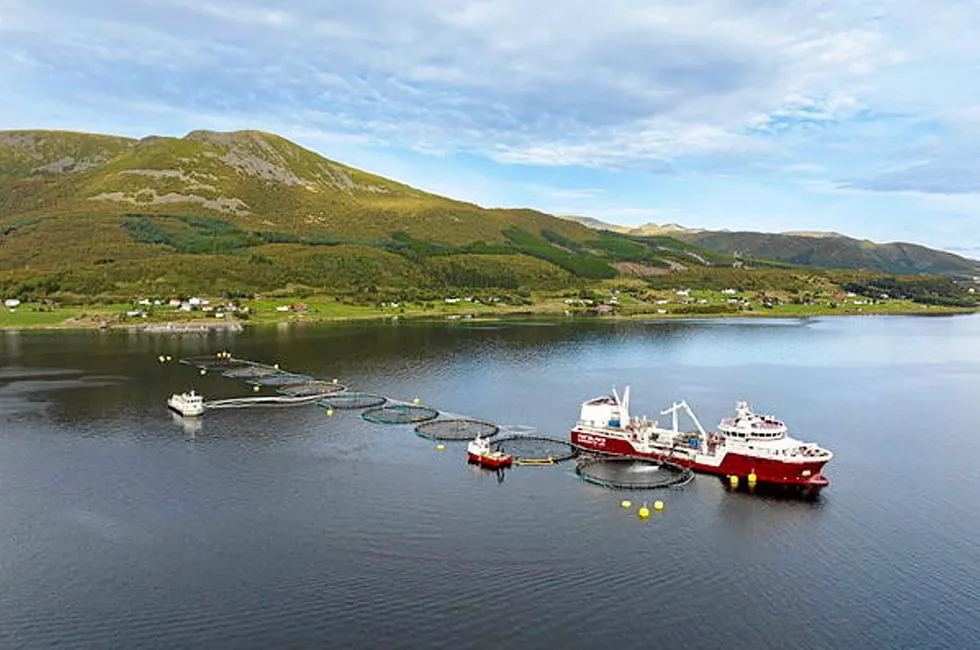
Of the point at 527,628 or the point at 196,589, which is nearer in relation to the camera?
the point at 527,628

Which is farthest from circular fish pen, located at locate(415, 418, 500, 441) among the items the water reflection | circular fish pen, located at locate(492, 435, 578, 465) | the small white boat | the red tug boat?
the small white boat

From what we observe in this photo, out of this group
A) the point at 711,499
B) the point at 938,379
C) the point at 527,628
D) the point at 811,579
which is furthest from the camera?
the point at 938,379

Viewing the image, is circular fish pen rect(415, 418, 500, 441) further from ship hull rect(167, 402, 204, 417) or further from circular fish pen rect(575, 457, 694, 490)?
ship hull rect(167, 402, 204, 417)

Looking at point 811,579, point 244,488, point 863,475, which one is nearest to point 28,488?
point 244,488

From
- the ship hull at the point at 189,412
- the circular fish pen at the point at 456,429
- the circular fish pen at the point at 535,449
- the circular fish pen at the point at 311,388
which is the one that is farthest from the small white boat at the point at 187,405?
the circular fish pen at the point at 535,449

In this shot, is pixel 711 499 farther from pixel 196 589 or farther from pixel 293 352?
pixel 293 352

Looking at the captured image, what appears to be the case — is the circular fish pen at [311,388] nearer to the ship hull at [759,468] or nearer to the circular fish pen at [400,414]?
the circular fish pen at [400,414]

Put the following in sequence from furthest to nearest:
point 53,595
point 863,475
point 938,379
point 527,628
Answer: point 938,379 < point 863,475 < point 53,595 < point 527,628
